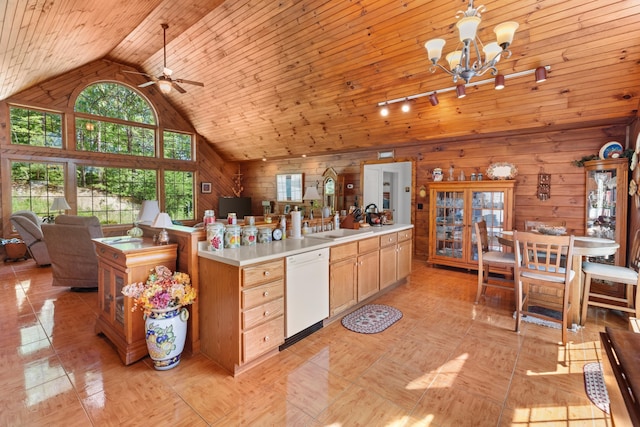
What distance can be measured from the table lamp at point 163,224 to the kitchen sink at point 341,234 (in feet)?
4.62

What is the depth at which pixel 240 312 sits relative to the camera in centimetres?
222

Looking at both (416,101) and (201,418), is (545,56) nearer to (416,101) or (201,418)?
(416,101)

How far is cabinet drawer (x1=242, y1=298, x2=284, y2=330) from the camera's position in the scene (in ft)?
7.41

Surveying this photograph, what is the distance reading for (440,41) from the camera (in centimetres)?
258

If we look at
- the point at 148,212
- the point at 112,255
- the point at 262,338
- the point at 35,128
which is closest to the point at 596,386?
the point at 262,338

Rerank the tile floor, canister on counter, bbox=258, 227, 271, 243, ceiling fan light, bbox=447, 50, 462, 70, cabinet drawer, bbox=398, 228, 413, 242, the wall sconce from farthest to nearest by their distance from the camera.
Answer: the wall sconce, cabinet drawer, bbox=398, 228, 413, 242, canister on counter, bbox=258, 227, 271, 243, ceiling fan light, bbox=447, 50, 462, 70, the tile floor

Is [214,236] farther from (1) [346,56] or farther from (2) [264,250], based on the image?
(1) [346,56]

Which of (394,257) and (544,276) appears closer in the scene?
(544,276)

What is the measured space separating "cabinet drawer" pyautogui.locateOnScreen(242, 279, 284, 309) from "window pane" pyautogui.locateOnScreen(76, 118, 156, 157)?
21.6ft

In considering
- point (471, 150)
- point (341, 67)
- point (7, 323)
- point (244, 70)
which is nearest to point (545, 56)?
point (471, 150)

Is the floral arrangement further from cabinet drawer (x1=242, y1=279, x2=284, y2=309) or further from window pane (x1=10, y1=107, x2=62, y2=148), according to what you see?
window pane (x1=10, y1=107, x2=62, y2=148)

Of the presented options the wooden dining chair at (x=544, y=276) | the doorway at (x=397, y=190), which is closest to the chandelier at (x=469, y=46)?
the wooden dining chair at (x=544, y=276)

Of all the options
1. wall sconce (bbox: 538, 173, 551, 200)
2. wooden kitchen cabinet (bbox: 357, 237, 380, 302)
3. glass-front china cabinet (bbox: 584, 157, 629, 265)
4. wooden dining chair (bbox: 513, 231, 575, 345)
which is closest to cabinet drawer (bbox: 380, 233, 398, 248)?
wooden kitchen cabinet (bbox: 357, 237, 380, 302)

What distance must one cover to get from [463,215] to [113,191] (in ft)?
24.7
